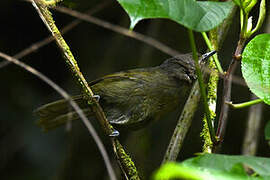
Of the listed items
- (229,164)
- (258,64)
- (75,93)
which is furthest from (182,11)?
(75,93)

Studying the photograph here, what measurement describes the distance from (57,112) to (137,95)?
2.02 feet

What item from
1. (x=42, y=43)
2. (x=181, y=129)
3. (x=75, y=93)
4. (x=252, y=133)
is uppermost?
(x=42, y=43)

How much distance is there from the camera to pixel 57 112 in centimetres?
310

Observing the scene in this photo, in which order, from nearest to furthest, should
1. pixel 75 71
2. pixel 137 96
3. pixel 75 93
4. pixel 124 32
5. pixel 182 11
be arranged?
pixel 182 11
pixel 75 71
pixel 124 32
pixel 137 96
pixel 75 93

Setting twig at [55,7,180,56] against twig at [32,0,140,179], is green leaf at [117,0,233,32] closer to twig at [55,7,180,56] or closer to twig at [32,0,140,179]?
twig at [55,7,180,56]

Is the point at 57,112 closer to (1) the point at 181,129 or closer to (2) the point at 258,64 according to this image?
(1) the point at 181,129

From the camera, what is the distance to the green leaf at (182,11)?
1.31 m

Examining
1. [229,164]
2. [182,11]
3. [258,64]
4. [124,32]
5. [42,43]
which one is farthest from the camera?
[42,43]

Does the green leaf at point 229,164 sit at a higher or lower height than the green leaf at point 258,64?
lower

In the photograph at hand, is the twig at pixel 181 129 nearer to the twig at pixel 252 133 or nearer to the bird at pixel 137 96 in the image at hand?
the bird at pixel 137 96

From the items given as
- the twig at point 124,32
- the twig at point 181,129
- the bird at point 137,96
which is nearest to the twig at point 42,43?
the twig at point 124,32

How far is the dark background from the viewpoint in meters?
3.93

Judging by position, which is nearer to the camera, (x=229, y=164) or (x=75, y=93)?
(x=229, y=164)

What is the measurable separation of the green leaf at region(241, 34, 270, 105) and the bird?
1350 millimetres
